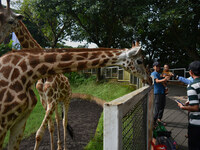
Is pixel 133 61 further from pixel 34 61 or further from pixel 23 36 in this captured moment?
pixel 23 36

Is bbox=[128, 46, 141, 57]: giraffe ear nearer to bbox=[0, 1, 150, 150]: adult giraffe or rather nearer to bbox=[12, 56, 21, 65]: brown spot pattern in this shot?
bbox=[0, 1, 150, 150]: adult giraffe

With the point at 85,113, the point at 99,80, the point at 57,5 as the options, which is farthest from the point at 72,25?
the point at 85,113

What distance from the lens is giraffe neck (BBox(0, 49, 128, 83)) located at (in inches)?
72.8

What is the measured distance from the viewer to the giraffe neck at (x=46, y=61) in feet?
6.07

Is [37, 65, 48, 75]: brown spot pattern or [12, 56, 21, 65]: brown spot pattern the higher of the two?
[12, 56, 21, 65]: brown spot pattern

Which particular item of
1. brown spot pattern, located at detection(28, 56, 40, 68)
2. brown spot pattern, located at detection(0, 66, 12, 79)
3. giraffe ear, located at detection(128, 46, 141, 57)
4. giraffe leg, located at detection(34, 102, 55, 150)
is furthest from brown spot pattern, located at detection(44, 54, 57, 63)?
giraffe leg, located at detection(34, 102, 55, 150)

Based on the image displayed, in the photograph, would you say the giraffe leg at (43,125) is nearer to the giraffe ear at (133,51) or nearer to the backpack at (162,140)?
the giraffe ear at (133,51)

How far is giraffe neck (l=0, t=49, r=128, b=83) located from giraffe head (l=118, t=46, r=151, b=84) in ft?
2.04

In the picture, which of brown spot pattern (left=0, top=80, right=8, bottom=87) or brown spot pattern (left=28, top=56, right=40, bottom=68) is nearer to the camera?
brown spot pattern (left=0, top=80, right=8, bottom=87)

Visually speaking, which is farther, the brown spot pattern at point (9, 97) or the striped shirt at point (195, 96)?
the striped shirt at point (195, 96)

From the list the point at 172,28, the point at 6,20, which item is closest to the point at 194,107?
the point at 6,20

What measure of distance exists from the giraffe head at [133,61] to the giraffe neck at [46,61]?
24.5 inches

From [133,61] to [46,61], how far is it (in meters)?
1.58

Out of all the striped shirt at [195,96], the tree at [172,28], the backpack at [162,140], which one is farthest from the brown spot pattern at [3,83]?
the tree at [172,28]
